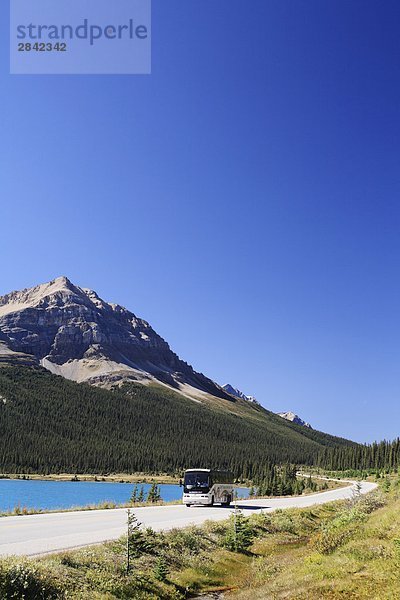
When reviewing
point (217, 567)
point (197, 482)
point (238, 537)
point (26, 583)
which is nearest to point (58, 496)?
point (197, 482)

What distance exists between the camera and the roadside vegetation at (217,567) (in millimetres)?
13961

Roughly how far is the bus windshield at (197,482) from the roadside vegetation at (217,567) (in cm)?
1506

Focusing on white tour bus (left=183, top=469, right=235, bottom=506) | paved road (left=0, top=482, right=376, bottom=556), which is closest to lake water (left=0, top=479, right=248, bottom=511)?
white tour bus (left=183, top=469, right=235, bottom=506)

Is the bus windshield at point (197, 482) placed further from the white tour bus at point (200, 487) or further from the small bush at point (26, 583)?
the small bush at point (26, 583)

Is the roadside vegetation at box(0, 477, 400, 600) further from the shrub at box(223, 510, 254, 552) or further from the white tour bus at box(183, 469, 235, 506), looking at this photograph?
the white tour bus at box(183, 469, 235, 506)

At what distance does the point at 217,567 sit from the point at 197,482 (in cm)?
2202

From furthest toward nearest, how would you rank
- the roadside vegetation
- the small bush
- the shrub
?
the shrub, the roadside vegetation, the small bush

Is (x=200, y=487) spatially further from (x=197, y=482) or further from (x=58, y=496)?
(x=58, y=496)

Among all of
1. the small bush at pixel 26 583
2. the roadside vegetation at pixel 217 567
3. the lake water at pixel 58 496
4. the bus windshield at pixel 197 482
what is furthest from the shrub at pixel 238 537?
the lake water at pixel 58 496

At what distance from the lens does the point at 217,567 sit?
70.9ft

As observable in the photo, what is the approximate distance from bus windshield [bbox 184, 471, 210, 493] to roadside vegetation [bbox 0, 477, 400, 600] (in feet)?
49.4

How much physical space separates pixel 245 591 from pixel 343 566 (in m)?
4.17

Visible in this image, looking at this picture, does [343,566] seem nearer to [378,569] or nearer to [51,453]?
[378,569]

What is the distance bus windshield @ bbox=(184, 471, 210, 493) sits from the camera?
4294cm
